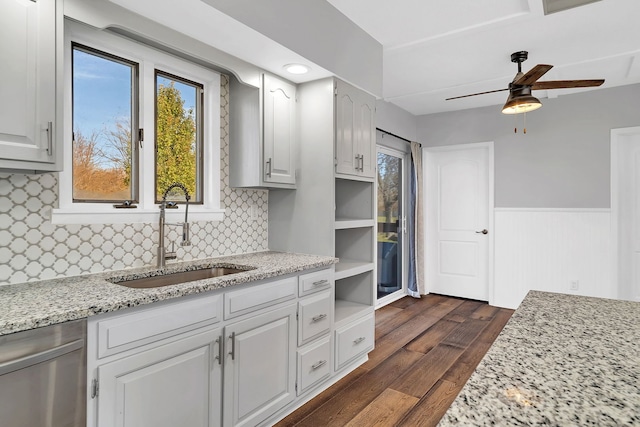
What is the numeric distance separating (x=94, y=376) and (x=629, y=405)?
62.4 inches

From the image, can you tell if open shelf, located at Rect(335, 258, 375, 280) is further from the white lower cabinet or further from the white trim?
the white trim

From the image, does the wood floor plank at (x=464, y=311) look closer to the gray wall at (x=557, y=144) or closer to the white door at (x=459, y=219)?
the white door at (x=459, y=219)

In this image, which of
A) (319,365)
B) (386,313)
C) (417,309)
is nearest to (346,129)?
(319,365)

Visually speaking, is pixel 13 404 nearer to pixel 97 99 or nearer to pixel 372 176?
pixel 97 99

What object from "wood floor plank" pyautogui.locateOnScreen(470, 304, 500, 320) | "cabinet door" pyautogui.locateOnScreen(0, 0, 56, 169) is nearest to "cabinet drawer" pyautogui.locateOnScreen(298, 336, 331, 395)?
"cabinet door" pyautogui.locateOnScreen(0, 0, 56, 169)

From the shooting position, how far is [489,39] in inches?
114

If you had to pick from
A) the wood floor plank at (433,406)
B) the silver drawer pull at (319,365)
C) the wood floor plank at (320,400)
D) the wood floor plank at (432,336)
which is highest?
the silver drawer pull at (319,365)

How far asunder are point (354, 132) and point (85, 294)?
2092 mm

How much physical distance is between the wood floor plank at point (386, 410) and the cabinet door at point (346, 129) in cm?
160

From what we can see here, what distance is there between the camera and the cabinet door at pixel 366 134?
2.97 metres

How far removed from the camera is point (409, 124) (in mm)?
5043

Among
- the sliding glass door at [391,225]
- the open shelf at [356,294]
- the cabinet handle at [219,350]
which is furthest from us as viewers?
the sliding glass door at [391,225]

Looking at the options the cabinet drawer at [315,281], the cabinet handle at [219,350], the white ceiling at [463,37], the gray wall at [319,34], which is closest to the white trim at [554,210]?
the white ceiling at [463,37]

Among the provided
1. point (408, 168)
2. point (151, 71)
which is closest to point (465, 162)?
point (408, 168)
